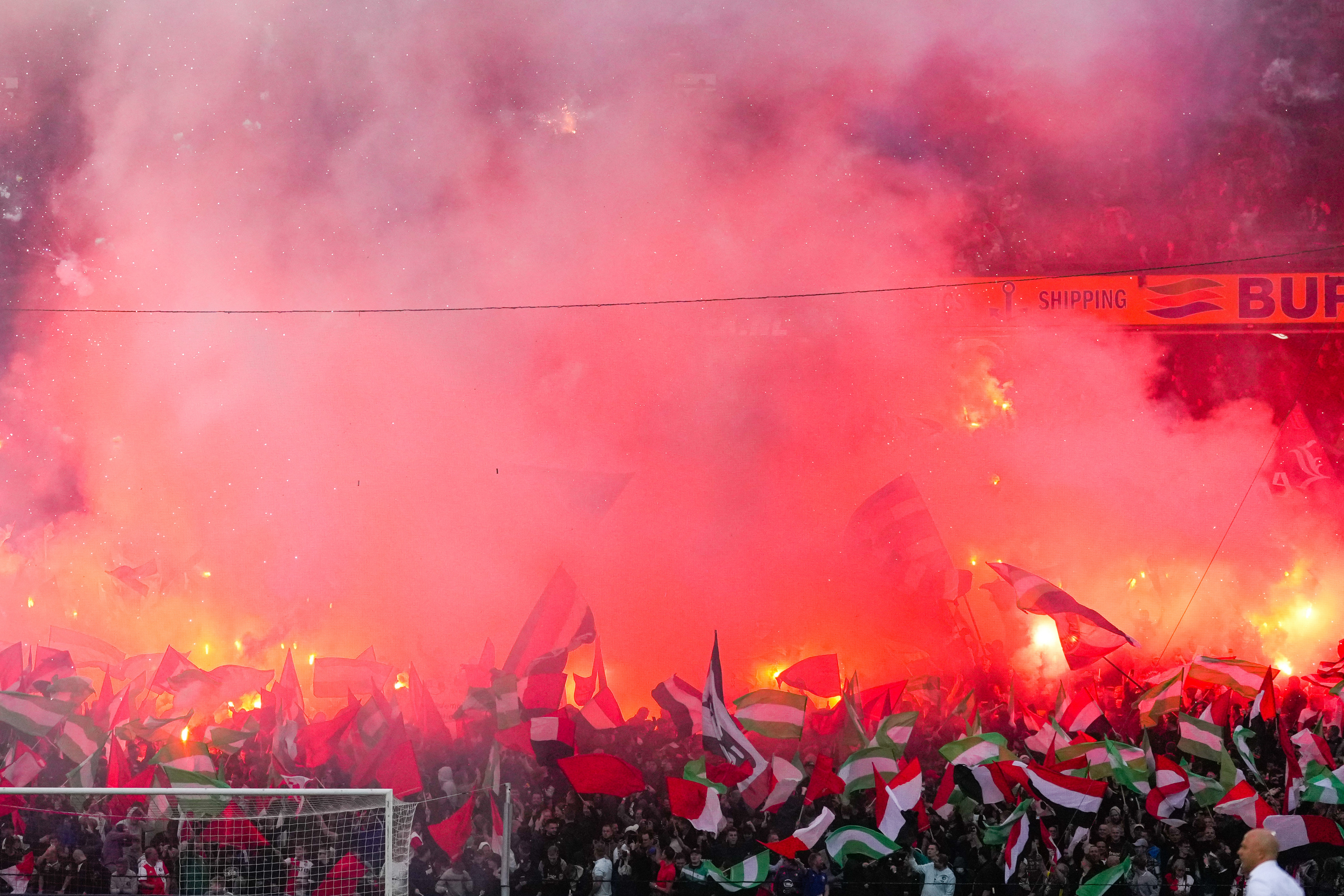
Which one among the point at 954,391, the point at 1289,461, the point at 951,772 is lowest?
the point at 951,772

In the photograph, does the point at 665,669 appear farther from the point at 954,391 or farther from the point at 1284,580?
the point at 1284,580

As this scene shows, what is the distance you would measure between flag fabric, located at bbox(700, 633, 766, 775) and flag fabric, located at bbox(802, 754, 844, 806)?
0.41 meters

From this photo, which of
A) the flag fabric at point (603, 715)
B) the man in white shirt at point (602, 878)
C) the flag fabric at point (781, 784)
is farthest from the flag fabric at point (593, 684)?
the man in white shirt at point (602, 878)

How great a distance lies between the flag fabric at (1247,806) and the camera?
6.97 meters

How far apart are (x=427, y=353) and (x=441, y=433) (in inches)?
34.2

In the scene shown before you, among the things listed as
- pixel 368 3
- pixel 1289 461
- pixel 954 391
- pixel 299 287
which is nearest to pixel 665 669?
pixel 954 391

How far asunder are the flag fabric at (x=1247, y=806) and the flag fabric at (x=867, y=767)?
1.83 m

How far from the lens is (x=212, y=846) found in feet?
23.2

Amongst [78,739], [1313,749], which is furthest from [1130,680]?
[78,739]

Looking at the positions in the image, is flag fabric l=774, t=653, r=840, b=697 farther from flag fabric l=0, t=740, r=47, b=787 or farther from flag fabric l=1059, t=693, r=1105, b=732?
flag fabric l=0, t=740, r=47, b=787

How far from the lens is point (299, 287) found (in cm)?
1376

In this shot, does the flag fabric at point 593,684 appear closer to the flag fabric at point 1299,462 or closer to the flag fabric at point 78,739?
the flag fabric at point 78,739

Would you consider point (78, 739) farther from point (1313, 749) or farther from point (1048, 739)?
point (1313, 749)

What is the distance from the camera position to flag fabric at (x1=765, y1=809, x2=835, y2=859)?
701 cm
